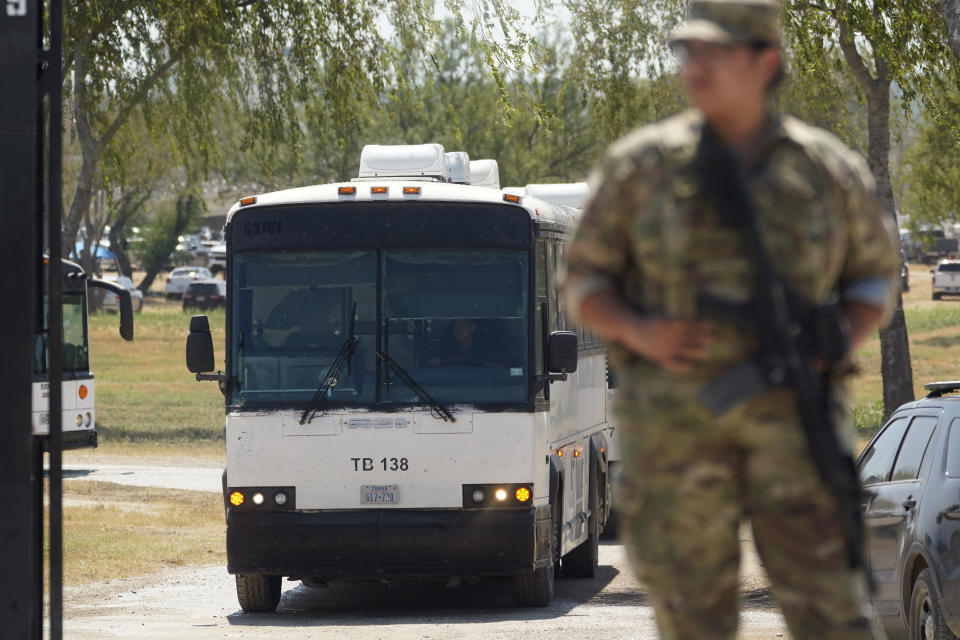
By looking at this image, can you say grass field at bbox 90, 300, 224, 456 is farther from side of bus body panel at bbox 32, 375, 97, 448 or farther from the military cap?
the military cap

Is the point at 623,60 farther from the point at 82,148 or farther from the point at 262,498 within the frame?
the point at 262,498

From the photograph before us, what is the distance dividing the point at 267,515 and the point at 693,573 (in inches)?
331

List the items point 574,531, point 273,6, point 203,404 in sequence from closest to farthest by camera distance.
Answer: point 574,531 → point 273,6 → point 203,404

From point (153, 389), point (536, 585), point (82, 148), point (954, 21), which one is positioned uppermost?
point (82, 148)

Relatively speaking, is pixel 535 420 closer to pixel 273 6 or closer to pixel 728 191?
pixel 728 191

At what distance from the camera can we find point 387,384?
12.1 meters

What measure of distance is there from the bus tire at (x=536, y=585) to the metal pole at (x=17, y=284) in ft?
20.5

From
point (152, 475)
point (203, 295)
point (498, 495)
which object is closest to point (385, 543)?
point (498, 495)

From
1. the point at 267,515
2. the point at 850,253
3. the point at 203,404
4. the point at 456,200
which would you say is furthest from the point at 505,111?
the point at 203,404

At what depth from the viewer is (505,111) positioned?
1703 centimetres

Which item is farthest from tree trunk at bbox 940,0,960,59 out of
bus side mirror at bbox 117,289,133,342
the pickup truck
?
the pickup truck

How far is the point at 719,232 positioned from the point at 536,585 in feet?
29.4

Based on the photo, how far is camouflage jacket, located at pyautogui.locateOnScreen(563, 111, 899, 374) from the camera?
12.4 feet

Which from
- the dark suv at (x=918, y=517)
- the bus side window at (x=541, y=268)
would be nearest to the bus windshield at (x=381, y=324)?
the bus side window at (x=541, y=268)
